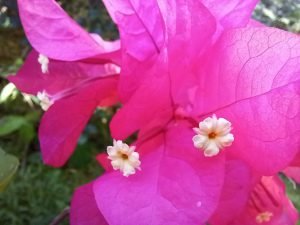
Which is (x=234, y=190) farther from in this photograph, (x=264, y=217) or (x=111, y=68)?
(x=111, y=68)

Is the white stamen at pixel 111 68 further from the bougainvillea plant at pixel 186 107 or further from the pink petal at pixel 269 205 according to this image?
the pink petal at pixel 269 205

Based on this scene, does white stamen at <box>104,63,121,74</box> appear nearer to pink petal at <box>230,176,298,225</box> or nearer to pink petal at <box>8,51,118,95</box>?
pink petal at <box>8,51,118,95</box>

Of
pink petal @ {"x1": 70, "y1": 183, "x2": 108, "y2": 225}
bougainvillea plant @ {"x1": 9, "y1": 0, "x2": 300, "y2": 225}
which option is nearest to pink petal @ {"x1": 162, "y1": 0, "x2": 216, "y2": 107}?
bougainvillea plant @ {"x1": 9, "y1": 0, "x2": 300, "y2": 225}

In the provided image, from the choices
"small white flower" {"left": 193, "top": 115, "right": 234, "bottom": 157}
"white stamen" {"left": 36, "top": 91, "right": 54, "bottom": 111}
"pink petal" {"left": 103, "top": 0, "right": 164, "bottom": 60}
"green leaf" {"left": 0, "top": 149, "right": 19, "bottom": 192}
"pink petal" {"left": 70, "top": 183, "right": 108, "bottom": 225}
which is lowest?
"green leaf" {"left": 0, "top": 149, "right": 19, "bottom": 192}

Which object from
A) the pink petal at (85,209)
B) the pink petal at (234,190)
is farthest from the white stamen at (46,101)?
the pink petal at (234,190)

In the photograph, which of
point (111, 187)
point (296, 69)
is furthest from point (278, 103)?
point (111, 187)

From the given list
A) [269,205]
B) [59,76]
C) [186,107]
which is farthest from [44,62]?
[269,205]
